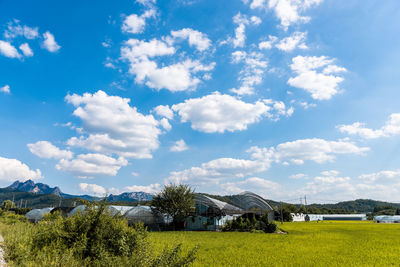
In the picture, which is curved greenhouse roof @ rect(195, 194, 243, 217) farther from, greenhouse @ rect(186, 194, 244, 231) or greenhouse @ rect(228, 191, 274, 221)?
greenhouse @ rect(228, 191, 274, 221)

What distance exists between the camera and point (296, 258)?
14039 mm

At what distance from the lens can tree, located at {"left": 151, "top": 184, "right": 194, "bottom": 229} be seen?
38750 mm

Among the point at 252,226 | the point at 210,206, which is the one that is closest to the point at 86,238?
the point at 252,226

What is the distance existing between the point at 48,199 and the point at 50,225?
16285 cm

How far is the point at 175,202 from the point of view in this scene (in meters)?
38.9

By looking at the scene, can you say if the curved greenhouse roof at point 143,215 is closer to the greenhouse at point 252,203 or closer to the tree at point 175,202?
the tree at point 175,202

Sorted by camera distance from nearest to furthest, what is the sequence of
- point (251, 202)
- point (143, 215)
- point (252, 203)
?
point (143, 215)
point (252, 203)
point (251, 202)

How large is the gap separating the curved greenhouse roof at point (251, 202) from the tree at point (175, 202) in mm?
A: 14865

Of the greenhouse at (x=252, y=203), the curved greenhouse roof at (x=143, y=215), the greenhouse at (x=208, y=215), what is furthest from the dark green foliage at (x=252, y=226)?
the greenhouse at (x=252, y=203)

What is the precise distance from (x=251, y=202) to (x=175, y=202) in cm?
1820

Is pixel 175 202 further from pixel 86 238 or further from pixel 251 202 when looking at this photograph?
pixel 86 238

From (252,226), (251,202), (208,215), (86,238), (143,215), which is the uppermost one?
(251,202)

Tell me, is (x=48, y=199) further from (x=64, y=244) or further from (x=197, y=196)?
(x=64, y=244)

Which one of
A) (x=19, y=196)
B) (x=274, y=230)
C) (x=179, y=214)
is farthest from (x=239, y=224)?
(x=19, y=196)
